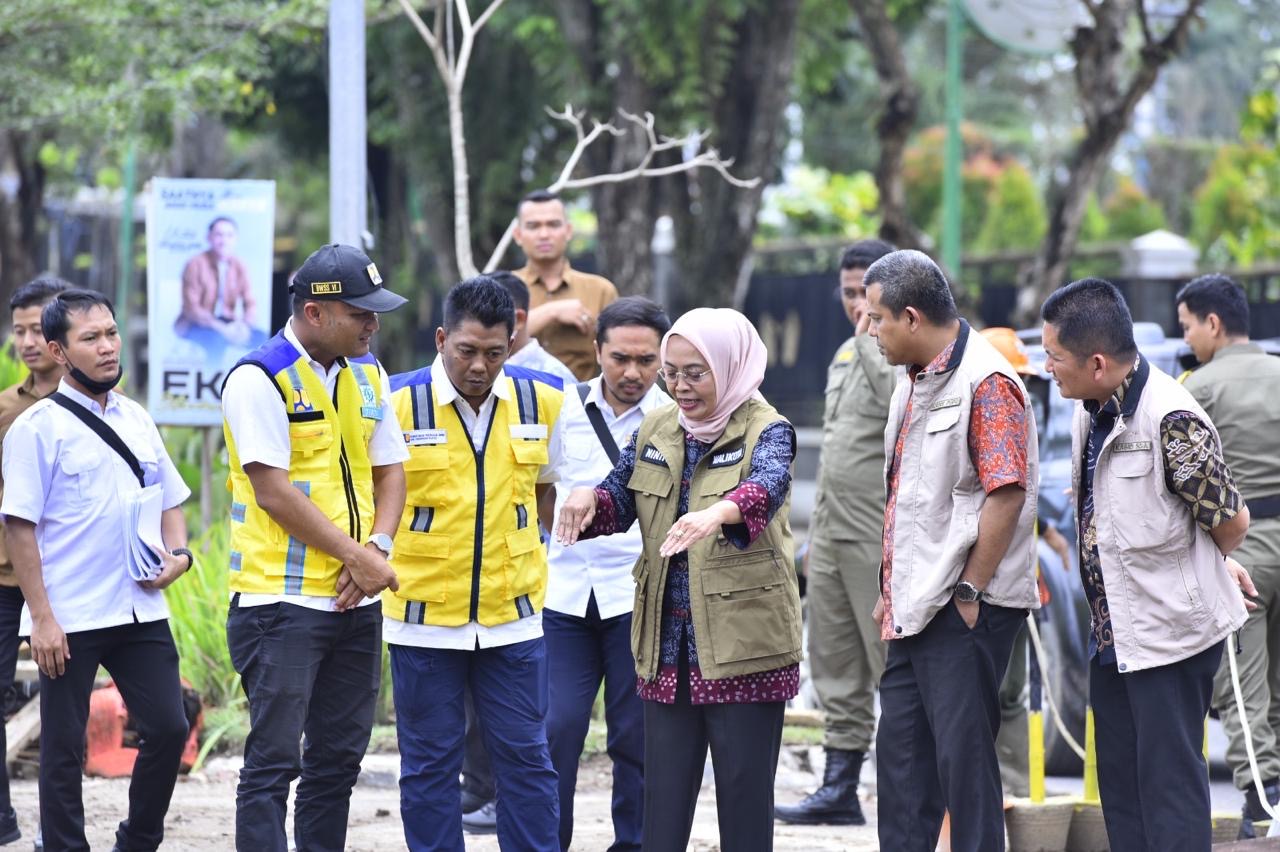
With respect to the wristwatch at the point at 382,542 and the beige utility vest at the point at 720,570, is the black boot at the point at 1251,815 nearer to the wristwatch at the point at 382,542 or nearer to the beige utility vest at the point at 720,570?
the beige utility vest at the point at 720,570

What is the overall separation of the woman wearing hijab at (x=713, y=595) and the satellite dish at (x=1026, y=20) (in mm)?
8476

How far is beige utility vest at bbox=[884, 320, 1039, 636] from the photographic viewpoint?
4.63 metres

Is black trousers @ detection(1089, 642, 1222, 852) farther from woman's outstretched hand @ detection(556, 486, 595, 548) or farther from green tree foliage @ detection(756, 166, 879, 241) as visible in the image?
green tree foliage @ detection(756, 166, 879, 241)

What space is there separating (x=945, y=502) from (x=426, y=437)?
154cm

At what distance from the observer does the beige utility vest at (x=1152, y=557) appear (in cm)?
461

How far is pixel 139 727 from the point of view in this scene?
5.30m

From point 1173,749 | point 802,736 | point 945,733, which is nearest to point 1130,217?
point 802,736

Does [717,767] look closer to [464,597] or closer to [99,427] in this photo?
[464,597]

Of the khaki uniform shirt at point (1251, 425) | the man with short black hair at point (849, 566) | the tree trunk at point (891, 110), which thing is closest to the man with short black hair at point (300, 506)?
the man with short black hair at point (849, 566)

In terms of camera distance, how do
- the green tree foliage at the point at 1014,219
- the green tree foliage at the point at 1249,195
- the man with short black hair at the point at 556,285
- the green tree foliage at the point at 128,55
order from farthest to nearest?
the green tree foliage at the point at 1014,219 → the green tree foliage at the point at 1249,195 → the green tree foliage at the point at 128,55 → the man with short black hair at the point at 556,285

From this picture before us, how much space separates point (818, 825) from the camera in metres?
6.43

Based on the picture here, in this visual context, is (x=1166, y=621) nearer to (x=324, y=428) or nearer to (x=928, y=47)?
(x=324, y=428)

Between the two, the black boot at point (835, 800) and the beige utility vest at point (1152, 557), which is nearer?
the beige utility vest at point (1152, 557)

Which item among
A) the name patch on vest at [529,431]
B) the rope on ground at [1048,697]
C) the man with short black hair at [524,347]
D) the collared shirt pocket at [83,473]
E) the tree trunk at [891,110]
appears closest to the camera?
the name patch on vest at [529,431]
